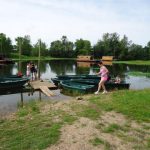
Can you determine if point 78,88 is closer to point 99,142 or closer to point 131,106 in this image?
point 131,106

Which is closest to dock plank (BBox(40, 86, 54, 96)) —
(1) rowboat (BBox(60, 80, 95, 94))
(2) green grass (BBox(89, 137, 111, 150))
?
(1) rowboat (BBox(60, 80, 95, 94))

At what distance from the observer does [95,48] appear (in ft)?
436

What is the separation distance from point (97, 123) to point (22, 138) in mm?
2977

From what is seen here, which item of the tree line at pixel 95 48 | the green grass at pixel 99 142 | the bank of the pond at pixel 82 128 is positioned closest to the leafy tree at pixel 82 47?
the tree line at pixel 95 48

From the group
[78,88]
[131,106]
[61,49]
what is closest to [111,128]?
[131,106]

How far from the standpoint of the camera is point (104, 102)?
49.2 feet

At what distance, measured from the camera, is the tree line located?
422 feet

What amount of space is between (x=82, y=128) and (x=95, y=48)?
Answer: 123985 mm

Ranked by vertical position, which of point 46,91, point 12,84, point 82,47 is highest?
point 82,47

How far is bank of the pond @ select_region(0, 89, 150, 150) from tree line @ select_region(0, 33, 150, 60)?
364ft

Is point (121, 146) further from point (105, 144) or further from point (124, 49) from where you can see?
point (124, 49)

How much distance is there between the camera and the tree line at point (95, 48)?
129 meters

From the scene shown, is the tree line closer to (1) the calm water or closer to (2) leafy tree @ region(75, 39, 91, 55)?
(2) leafy tree @ region(75, 39, 91, 55)

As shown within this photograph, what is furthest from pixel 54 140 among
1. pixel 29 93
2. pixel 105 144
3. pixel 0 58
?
pixel 0 58
